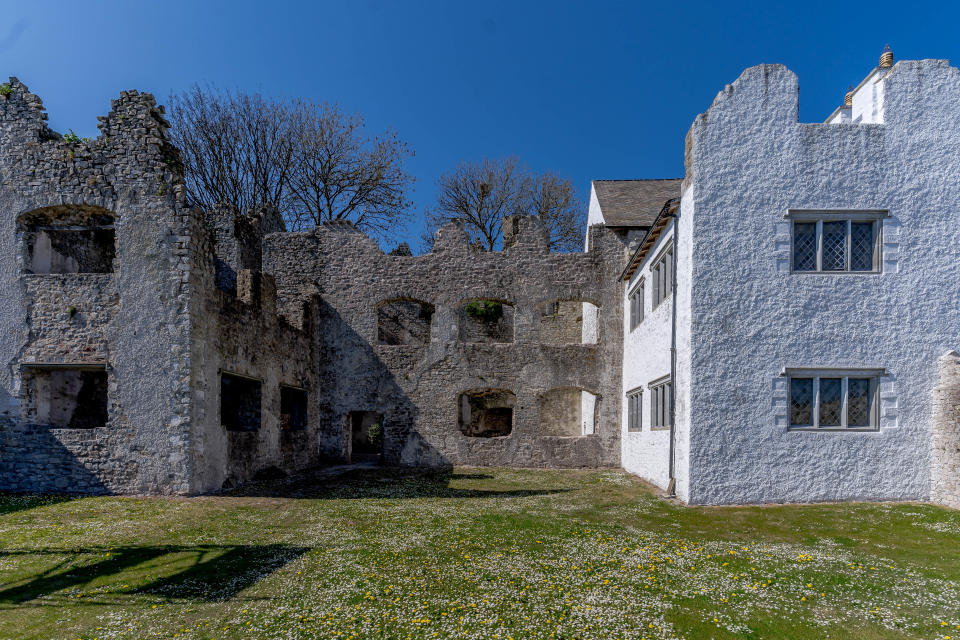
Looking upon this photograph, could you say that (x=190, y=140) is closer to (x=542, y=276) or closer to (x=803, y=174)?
(x=542, y=276)

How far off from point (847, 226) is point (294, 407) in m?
13.1

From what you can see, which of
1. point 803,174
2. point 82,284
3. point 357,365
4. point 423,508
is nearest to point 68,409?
point 82,284

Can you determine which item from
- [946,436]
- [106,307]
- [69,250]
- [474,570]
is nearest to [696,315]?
[946,436]

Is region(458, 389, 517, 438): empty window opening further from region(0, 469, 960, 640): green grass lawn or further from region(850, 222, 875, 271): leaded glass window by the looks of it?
region(850, 222, 875, 271): leaded glass window

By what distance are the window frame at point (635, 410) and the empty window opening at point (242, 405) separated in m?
8.80

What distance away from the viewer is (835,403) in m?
9.37

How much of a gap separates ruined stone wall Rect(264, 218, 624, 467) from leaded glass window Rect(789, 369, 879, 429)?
652 centimetres

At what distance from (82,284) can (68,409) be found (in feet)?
10.6

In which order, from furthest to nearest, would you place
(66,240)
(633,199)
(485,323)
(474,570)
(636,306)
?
(485,323) → (633,199) → (636,306) → (66,240) → (474,570)

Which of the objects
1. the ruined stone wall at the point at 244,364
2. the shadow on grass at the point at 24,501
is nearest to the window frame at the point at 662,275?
the ruined stone wall at the point at 244,364

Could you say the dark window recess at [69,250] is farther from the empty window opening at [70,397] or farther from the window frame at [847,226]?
the window frame at [847,226]

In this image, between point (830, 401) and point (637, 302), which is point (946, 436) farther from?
point (637, 302)

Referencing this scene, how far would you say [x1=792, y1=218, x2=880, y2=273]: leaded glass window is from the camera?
31.2 ft

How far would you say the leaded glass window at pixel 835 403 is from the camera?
30.5 ft
